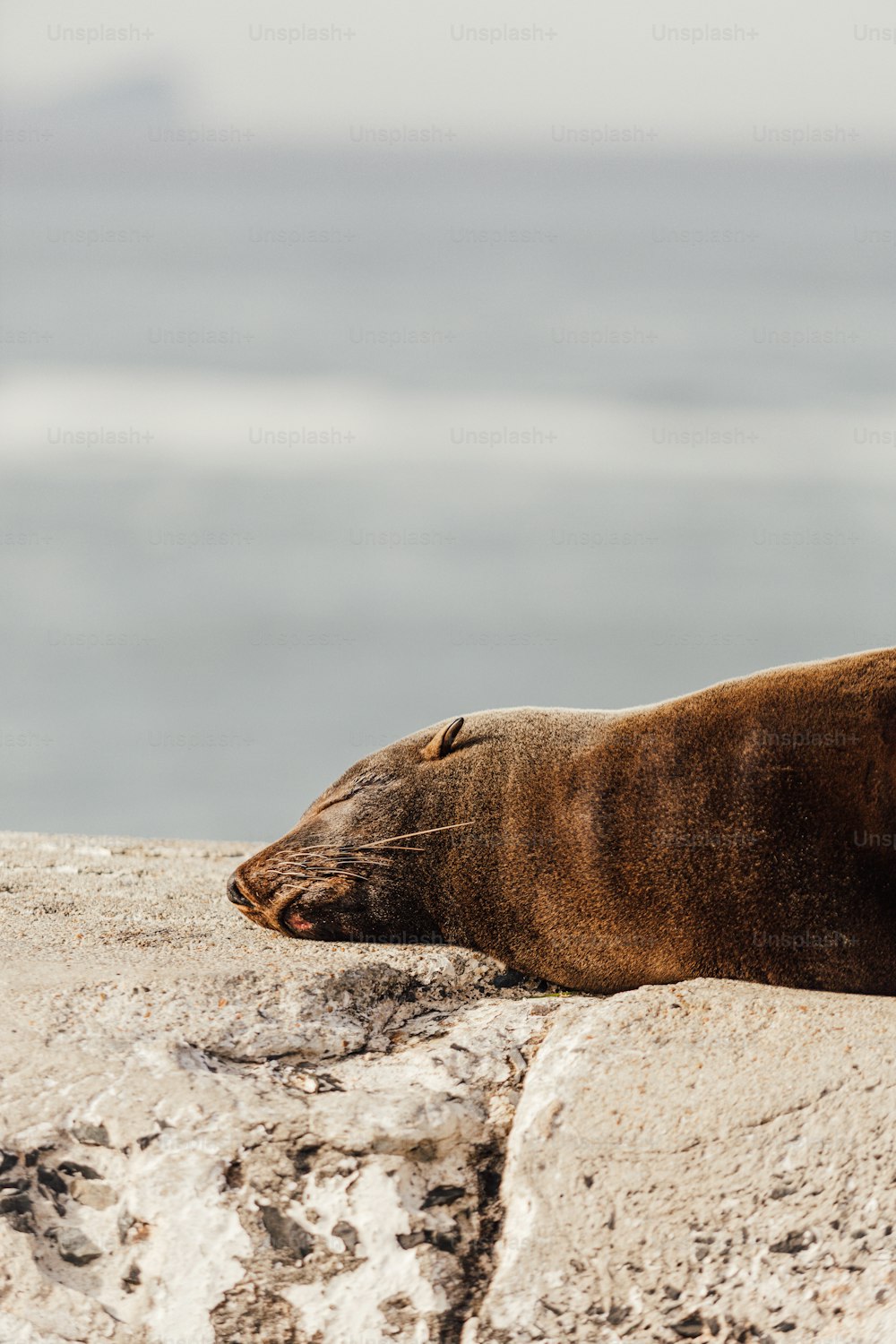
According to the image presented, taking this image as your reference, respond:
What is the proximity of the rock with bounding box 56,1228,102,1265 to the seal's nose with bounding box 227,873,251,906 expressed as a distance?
8.42 ft

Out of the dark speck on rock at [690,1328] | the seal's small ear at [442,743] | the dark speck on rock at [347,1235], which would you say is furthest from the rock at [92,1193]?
the seal's small ear at [442,743]

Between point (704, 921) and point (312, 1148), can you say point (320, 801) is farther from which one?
point (312, 1148)

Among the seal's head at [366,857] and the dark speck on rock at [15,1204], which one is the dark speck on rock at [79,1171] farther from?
the seal's head at [366,857]

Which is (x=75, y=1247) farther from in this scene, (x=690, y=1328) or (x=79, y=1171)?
(x=690, y=1328)

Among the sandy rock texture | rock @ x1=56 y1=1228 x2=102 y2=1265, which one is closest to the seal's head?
the sandy rock texture

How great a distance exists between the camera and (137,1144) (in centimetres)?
466

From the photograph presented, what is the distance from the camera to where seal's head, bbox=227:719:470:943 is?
22.1ft

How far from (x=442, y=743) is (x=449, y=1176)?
8.91 feet

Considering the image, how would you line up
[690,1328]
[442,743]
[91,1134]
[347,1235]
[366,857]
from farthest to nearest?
[442,743], [366,857], [91,1134], [347,1235], [690,1328]

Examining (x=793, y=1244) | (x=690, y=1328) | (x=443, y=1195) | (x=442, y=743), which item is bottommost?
(x=690, y=1328)

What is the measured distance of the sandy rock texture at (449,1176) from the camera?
4.34 m

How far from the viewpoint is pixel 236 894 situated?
280 inches

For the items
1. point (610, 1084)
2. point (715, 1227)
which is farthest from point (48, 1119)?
point (715, 1227)

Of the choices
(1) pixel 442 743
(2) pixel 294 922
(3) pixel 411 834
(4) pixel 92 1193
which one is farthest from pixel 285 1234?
(1) pixel 442 743
